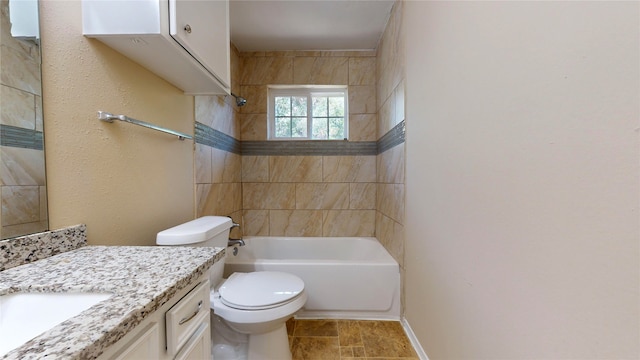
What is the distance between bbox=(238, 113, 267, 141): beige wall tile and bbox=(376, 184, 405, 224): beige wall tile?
4.45 feet

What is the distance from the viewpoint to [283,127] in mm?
2785

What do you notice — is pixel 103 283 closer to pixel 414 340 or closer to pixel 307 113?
pixel 414 340

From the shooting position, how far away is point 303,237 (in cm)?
268

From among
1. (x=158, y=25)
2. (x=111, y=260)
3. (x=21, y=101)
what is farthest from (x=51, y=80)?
(x=111, y=260)

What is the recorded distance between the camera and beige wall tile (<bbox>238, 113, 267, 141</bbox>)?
2.68 m

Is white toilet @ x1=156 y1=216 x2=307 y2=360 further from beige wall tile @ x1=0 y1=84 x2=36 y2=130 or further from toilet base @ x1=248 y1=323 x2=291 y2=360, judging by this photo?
beige wall tile @ x1=0 y1=84 x2=36 y2=130

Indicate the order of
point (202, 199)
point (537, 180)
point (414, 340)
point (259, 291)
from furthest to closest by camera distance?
point (202, 199) < point (414, 340) < point (259, 291) < point (537, 180)

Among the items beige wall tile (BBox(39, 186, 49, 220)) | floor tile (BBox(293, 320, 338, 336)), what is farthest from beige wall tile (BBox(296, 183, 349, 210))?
beige wall tile (BBox(39, 186, 49, 220))

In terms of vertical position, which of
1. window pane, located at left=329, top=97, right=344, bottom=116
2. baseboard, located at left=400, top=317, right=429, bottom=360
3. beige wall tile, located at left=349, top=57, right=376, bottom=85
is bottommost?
baseboard, located at left=400, top=317, right=429, bottom=360

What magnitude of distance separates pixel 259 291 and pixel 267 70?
2.20 m

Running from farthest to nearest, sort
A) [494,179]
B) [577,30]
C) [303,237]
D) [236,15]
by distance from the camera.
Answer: [303,237]
[236,15]
[494,179]
[577,30]

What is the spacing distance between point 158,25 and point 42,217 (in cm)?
73

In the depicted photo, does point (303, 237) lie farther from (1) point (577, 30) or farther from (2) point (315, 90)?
(1) point (577, 30)

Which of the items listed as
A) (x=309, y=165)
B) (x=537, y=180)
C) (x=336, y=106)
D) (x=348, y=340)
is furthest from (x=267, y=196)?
(x=537, y=180)
